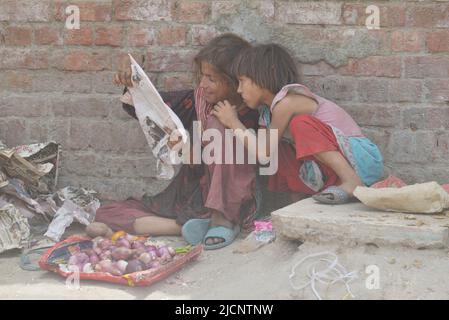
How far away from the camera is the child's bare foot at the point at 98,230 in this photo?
3871 millimetres

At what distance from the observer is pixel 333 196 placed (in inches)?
139

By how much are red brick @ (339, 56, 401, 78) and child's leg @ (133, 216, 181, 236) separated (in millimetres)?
1203

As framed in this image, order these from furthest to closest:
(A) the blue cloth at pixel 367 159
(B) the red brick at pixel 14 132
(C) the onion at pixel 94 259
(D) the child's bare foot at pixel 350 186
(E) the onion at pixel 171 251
Result: (B) the red brick at pixel 14 132 < (A) the blue cloth at pixel 367 159 < (D) the child's bare foot at pixel 350 186 < (E) the onion at pixel 171 251 < (C) the onion at pixel 94 259

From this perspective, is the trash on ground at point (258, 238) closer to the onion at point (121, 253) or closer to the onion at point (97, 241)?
the onion at point (121, 253)

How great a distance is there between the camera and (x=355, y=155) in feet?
12.3

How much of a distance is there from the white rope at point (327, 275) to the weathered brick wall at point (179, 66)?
117 centimetres

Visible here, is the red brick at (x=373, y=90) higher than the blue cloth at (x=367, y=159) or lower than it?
higher

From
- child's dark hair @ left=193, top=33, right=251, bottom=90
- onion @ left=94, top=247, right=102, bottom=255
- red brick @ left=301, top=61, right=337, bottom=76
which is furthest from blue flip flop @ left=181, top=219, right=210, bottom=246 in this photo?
red brick @ left=301, top=61, right=337, bottom=76

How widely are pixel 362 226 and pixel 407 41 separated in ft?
4.23

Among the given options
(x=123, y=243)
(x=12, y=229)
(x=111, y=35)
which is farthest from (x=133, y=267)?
(x=111, y=35)

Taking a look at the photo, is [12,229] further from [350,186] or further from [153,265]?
[350,186]

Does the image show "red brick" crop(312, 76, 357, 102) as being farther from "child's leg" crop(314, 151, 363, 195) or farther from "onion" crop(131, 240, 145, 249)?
"onion" crop(131, 240, 145, 249)

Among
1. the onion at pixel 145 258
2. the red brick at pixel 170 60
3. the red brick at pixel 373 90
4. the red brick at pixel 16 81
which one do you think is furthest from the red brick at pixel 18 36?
the red brick at pixel 373 90
